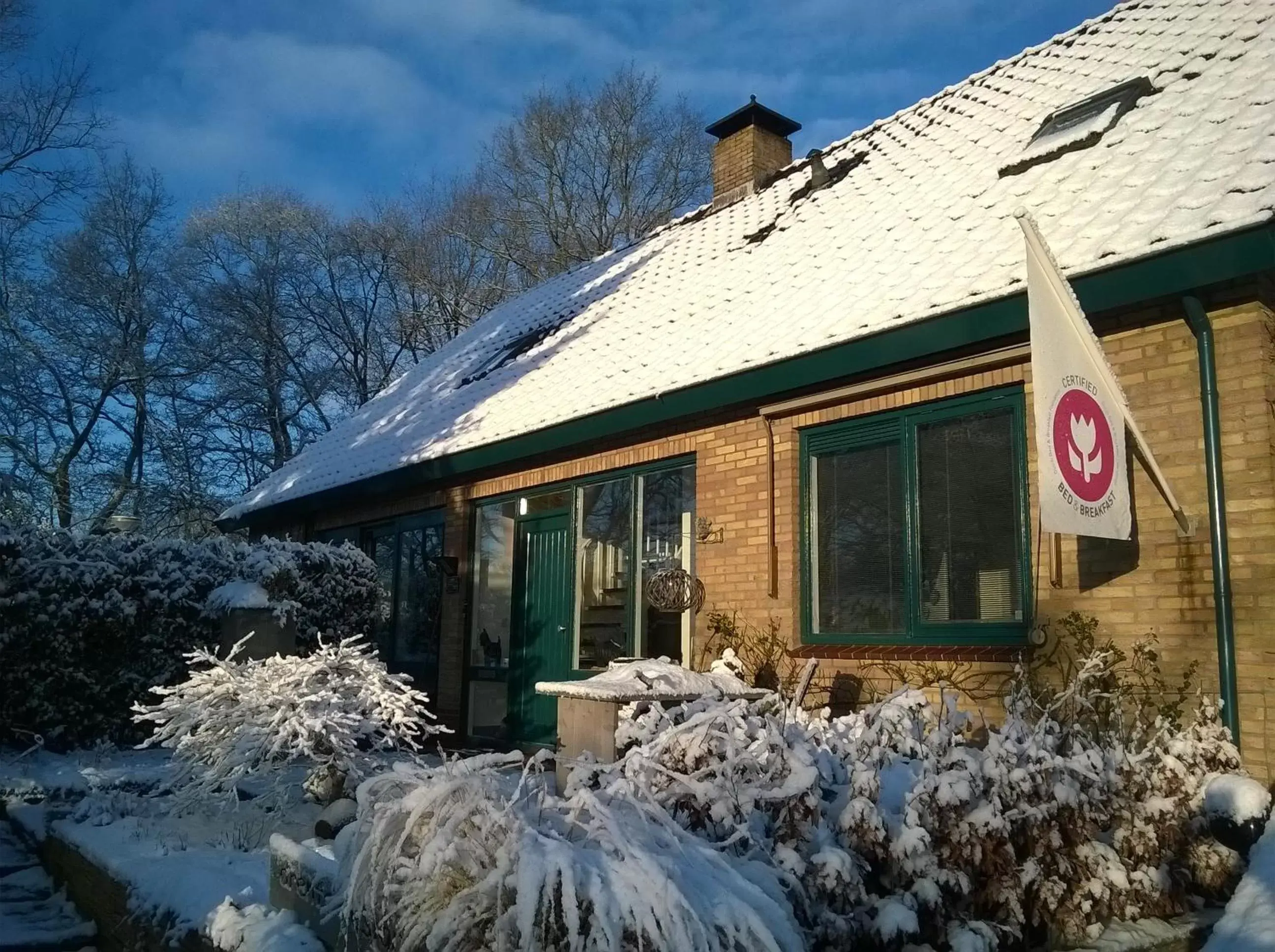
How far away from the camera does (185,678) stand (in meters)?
10.2

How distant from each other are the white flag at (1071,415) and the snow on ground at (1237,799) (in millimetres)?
1307

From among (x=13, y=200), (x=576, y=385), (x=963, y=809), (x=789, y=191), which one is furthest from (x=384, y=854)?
(x=13, y=200)

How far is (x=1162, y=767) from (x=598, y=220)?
1046 inches

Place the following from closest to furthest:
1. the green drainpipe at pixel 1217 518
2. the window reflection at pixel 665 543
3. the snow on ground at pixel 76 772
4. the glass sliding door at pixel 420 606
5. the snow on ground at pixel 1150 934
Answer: the snow on ground at pixel 1150 934 → the green drainpipe at pixel 1217 518 → the snow on ground at pixel 76 772 → the window reflection at pixel 665 543 → the glass sliding door at pixel 420 606

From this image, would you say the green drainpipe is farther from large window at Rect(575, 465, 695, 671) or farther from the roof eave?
large window at Rect(575, 465, 695, 671)

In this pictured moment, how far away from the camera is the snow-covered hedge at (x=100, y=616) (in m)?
9.34

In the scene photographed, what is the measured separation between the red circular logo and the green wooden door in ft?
18.5

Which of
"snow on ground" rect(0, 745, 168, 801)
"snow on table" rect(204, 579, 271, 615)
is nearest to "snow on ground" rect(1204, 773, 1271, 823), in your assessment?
"snow on ground" rect(0, 745, 168, 801)

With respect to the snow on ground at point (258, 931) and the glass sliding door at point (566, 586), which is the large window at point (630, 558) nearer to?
the glass sliding door at point (566, 586)

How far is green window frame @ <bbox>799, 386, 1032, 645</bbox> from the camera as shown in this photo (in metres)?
6.66

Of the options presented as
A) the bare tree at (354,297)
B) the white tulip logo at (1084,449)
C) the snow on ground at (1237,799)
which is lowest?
the snow on ground at (1237,799)

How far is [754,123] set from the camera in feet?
45.0

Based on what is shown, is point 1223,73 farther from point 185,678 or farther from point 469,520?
point 185,678

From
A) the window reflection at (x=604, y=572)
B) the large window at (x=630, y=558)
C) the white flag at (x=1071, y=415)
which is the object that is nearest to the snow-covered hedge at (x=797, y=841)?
the white flag at (x=1071, y=415)
